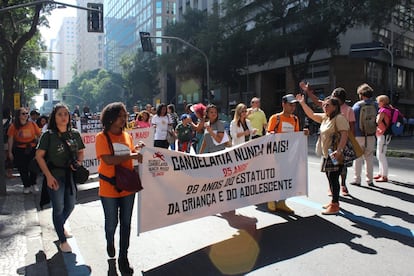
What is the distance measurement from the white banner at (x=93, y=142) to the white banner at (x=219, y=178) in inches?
215

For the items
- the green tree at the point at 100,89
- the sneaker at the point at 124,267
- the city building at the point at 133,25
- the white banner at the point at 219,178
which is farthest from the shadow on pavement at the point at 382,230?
the green tree at the point at 100,89

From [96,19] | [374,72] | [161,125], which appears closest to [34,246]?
[161,125]

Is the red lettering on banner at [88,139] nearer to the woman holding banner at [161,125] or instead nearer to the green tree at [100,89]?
the woman holding banner at [161,125]

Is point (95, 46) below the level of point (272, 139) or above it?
above

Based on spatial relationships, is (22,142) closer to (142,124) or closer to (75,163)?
(142,124)

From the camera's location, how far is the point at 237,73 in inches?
1764

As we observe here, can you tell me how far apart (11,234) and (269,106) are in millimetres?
44813

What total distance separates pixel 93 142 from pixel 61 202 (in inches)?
230

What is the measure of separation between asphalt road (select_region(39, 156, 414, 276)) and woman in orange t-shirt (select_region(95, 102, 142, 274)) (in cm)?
45

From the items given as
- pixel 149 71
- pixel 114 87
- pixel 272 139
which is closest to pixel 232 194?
pixel 272 139

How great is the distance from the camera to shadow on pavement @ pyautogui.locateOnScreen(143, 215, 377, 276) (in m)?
4.53

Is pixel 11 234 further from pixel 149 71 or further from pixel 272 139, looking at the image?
pixel 149 71

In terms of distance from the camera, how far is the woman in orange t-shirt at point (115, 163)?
4215mm

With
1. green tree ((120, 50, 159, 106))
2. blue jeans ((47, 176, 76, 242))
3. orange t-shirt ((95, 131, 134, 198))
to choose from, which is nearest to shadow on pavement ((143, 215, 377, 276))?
orange t-shirt ((95, 131, 134, 198))
